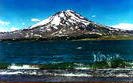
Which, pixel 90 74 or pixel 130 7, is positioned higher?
pixel 130 7

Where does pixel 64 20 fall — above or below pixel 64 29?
above

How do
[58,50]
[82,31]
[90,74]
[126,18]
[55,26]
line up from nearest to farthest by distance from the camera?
[90,74] < [126,18] < [82,31] < [55,26] < [58,50]

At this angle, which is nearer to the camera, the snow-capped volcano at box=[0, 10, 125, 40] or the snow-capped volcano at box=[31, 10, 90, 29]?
the snow-capped volcano at box=[31, 10, 90, 29]

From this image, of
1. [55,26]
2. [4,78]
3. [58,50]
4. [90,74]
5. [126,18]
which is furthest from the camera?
[58,50]

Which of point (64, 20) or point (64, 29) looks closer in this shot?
point (64, 29)

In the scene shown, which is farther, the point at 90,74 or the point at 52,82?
the point at 90,74

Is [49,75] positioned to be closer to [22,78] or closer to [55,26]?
[22,78]

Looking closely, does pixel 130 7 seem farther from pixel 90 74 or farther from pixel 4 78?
pixel 4 78

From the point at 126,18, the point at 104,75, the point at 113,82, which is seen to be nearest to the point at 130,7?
the point at 126,18

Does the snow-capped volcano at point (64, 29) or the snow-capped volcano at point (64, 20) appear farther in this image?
the snow-capped volcano at point (64, 29)

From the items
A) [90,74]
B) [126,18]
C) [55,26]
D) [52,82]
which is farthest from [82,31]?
[52,82]
